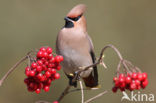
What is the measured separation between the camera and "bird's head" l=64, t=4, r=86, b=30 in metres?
3.24

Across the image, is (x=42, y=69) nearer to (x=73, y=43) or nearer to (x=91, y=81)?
(x=73, y=43)

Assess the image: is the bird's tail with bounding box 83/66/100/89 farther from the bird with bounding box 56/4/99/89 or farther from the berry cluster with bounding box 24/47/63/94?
the berry cluster with bounding box 24/47/63/94

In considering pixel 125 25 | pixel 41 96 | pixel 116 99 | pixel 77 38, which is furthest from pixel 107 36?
pixel 77 38

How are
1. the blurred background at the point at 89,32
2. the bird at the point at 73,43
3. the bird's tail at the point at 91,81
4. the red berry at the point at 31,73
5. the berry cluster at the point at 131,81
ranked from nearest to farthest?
1. the berry cluster at the point at 131,81
2. the red berry at the point at 31,73
3. the bird at the point at 73,43
4. the bird's tail at the point at 91,81
5. the blurred background at the point at 89,32

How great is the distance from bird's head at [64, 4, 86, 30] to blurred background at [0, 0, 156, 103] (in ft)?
4.41

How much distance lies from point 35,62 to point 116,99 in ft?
9.69

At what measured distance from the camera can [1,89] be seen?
4672 millimetres

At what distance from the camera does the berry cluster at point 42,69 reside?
2.19 metres

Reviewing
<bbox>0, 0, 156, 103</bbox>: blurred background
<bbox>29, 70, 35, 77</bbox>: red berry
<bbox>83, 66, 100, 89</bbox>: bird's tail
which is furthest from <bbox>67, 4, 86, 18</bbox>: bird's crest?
<bbox>0, 0, 156, 103</bbox>: blurred background

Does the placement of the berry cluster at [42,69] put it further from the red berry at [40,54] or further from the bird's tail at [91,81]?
the bird's tail at [91,81]

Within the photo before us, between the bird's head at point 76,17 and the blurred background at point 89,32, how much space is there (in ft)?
4.41

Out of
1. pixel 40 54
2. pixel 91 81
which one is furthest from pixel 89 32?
pixel 40 54

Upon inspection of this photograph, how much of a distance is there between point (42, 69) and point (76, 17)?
123 centimetres

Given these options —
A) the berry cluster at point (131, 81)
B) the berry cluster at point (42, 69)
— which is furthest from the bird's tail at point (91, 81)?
the berry cluster at point (131, 81)
